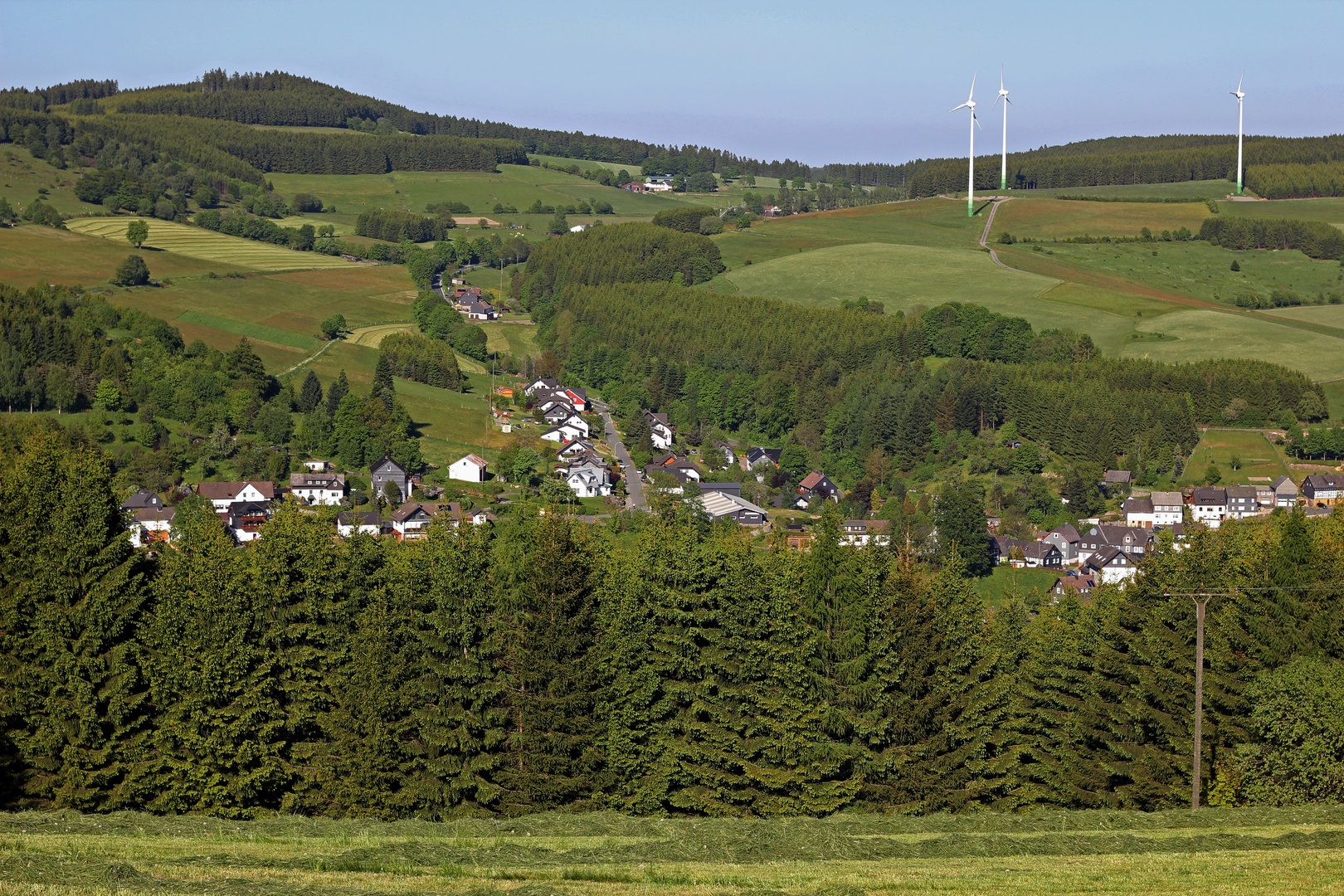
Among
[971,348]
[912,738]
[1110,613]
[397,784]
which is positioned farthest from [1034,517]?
[397,784]

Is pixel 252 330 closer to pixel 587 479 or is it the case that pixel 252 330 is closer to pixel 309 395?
pixel 309 395

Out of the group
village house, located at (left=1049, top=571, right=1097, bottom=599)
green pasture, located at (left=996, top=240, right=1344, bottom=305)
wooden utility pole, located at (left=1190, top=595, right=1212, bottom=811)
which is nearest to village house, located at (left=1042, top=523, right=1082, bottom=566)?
village house, located at (left=1049, top=571, right=1097, bottom=599)

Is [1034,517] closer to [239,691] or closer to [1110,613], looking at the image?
[1110,613]

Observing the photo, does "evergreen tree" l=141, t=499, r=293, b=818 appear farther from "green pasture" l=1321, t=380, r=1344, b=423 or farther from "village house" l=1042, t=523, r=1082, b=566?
"green pasture" l=1321, t=380, r=1344, b=423

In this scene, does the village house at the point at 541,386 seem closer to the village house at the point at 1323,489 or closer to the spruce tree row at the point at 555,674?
the village house at the point at 1323,489

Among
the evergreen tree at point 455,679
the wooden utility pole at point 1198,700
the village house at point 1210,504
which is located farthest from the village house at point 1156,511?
the evergreen tree at point 455,679
